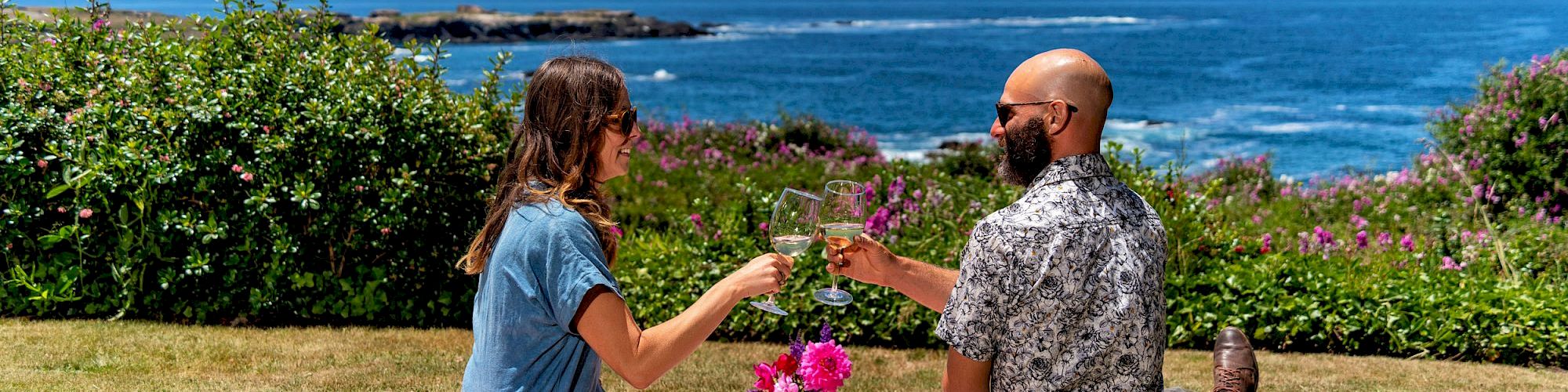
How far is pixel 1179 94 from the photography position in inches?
1598

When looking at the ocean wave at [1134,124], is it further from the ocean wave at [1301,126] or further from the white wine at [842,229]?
the white wine at [842,229]

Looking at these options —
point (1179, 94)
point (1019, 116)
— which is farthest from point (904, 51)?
point (1019, 116)

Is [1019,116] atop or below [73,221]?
atop

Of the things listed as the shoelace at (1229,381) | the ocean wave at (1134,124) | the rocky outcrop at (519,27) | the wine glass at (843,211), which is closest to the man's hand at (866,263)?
the wine glass at (843,211)

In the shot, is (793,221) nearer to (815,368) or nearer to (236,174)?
(815,368)

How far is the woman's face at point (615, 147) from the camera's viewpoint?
8.59 feet

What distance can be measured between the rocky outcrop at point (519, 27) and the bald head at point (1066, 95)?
219 feet

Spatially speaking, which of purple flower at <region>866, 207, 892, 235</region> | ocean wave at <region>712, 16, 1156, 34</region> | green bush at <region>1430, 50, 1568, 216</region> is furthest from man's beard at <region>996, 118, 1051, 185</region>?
ocean wave at <region>712, 16, 1156, 34</region>

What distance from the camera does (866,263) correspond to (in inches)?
130

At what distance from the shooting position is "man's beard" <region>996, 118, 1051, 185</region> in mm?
2633

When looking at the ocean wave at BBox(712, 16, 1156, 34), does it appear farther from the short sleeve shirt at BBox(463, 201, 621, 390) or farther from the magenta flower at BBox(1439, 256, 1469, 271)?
the short sleeve shirt at BBox(463, 201, 621, 390)

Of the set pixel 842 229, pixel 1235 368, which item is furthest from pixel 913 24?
pixel 842 229

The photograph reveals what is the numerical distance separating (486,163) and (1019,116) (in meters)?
4.36

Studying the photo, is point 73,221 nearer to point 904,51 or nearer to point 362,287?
point 362,287
